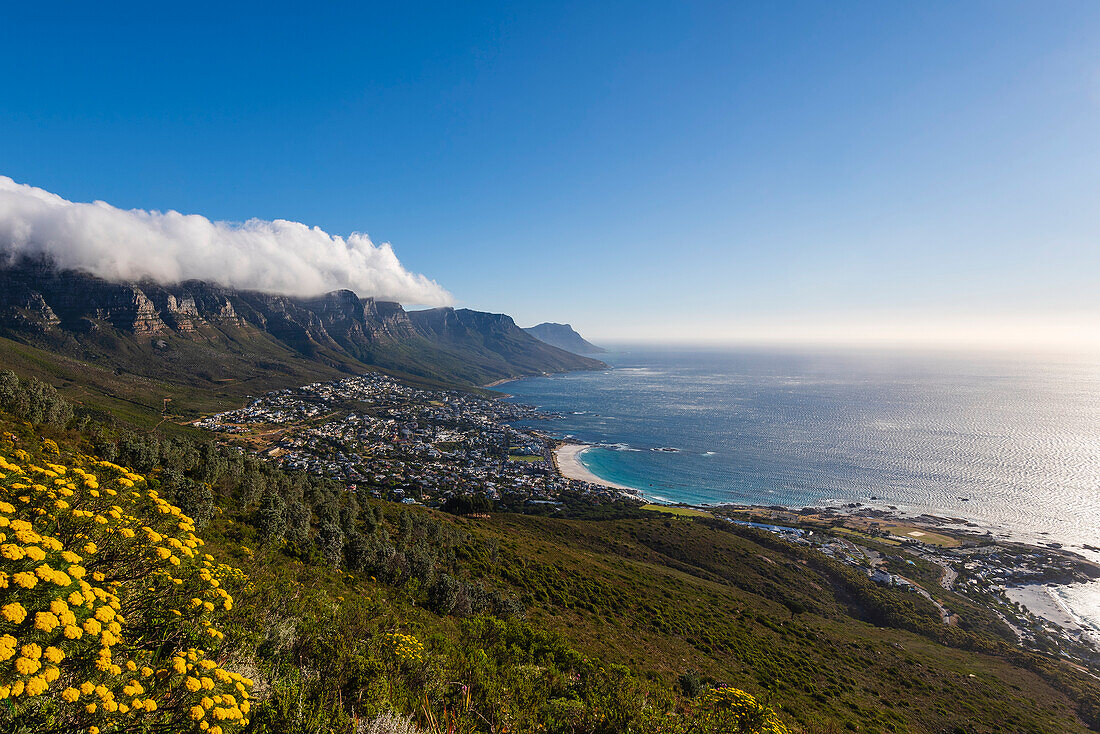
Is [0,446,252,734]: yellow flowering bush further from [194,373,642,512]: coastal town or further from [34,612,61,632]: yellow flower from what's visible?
[194,373,642,512]: coastal town

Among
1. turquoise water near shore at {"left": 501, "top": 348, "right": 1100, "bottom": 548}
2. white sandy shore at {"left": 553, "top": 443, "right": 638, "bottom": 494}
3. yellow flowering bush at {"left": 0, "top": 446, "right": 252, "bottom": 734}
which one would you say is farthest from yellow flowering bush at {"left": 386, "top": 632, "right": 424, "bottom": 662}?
turquoise water near shore at {"left": 501, "top": 348, "right": 1100, "bottom": 548}

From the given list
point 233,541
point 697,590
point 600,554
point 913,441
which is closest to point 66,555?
point 233,541

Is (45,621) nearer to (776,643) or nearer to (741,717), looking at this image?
(741,717)

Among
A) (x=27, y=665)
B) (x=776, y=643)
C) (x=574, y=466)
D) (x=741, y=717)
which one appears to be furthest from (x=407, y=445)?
(x=27, y=665)

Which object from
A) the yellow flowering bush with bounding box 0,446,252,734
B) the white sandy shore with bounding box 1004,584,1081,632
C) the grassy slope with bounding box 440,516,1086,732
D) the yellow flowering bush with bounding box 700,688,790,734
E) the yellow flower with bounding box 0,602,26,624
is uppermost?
the yellow flower with bounding box 0,602,26,624

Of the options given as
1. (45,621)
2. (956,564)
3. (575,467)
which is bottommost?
(575,467)
